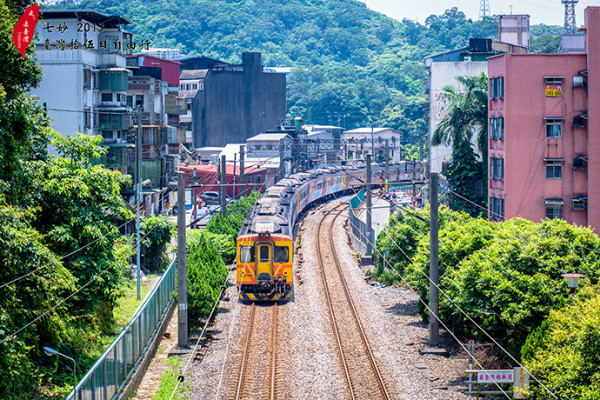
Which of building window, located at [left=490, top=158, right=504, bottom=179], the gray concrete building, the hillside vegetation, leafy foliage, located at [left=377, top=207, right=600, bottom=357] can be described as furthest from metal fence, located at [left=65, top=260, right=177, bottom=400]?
the hillside vegetation

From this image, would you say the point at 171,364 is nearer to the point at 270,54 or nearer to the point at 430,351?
the point at 430,351

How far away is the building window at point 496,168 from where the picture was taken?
34906 mm

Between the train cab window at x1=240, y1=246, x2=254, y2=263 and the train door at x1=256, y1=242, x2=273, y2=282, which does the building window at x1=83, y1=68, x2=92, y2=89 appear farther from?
the train door at x1=256, y1=242, x2=273, y2=282

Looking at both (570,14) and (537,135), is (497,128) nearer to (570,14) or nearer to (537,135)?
(537,135)

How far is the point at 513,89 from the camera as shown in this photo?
33.3 metres

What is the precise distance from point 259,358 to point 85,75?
25321 millimetres

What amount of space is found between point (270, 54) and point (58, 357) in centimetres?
15637

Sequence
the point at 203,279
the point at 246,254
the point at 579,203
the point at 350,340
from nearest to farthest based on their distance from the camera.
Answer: the point at 350,340 < the point at 203,279 < the point at 246,254 < the point at 579,203

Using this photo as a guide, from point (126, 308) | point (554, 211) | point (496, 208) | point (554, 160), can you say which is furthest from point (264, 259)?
point (554, 160)

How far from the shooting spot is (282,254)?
87.0 ft

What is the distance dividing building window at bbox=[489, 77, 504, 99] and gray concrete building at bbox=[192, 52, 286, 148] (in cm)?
4617

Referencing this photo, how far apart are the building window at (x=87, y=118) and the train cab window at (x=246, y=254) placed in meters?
18.1

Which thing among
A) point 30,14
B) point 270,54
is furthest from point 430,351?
point 270,54

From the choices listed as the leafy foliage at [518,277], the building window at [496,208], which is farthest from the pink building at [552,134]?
the leafy foliage at [518,277]
